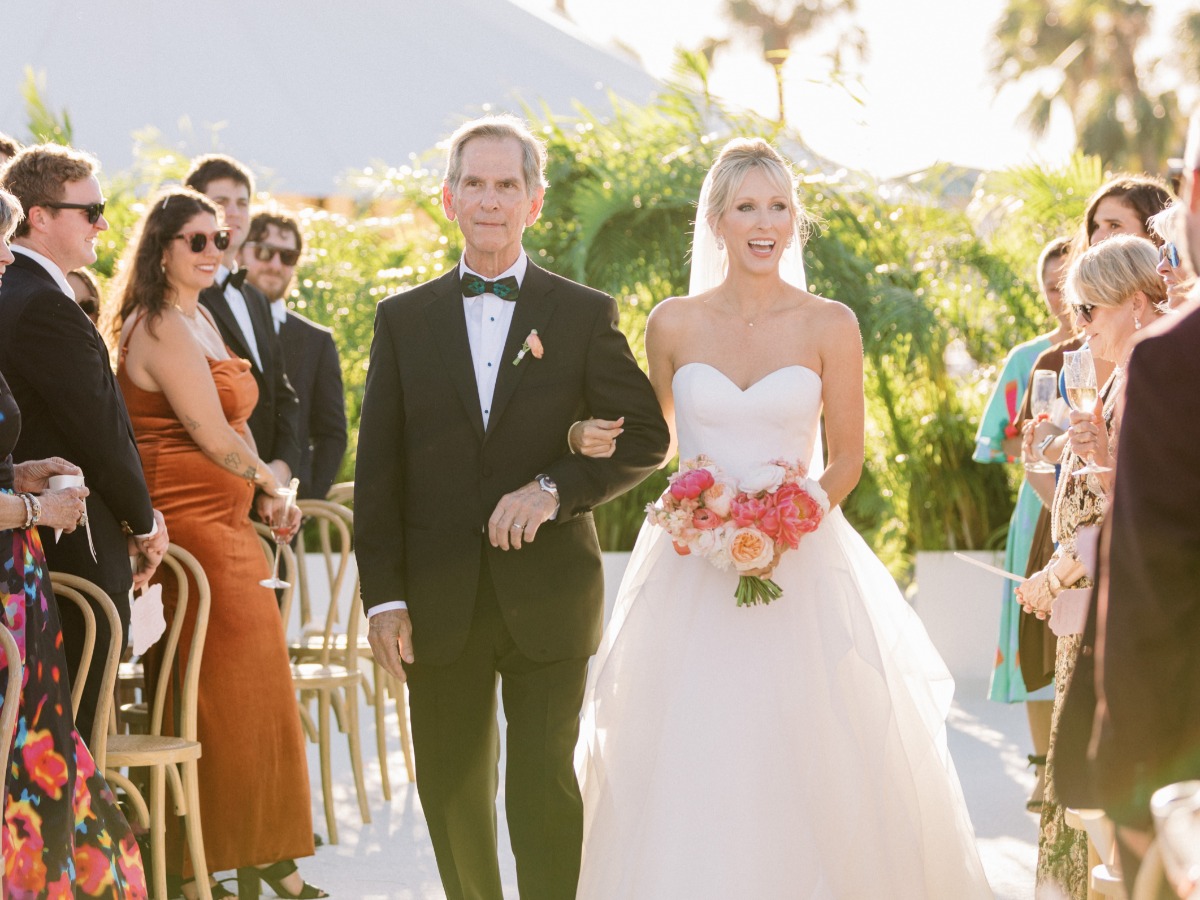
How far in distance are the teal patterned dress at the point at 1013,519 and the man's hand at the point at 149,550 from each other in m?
3.39

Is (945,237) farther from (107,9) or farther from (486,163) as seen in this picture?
(107,9)

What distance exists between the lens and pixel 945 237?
10.9 meters

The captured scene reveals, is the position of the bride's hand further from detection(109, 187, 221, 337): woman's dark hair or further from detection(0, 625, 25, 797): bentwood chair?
detection(109, 187, 221, 337): woman's dark hair

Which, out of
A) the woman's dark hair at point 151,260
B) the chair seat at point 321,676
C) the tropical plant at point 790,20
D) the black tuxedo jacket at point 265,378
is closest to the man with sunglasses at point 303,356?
the black tuxedo jacket at point 265,378

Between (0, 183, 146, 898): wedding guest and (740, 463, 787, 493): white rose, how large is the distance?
1682 millimetres

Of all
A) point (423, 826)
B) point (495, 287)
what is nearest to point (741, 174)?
point (495, 287)

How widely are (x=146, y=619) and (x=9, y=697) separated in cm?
131

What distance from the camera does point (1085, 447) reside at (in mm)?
3551

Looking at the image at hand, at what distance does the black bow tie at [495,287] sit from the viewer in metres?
3.90

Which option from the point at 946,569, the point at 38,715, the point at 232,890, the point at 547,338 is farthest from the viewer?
the point at 946,569

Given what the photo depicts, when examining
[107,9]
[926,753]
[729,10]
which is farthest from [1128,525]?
[729,10]

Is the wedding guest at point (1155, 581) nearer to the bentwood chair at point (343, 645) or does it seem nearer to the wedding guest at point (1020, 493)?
the wedding guest at point (1020, 493)

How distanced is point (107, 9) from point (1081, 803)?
17627 mm

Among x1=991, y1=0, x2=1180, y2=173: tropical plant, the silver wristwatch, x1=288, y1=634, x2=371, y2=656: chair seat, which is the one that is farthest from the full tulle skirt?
x1=991, y1=0, x2=1180, y2=173: tropical plant
